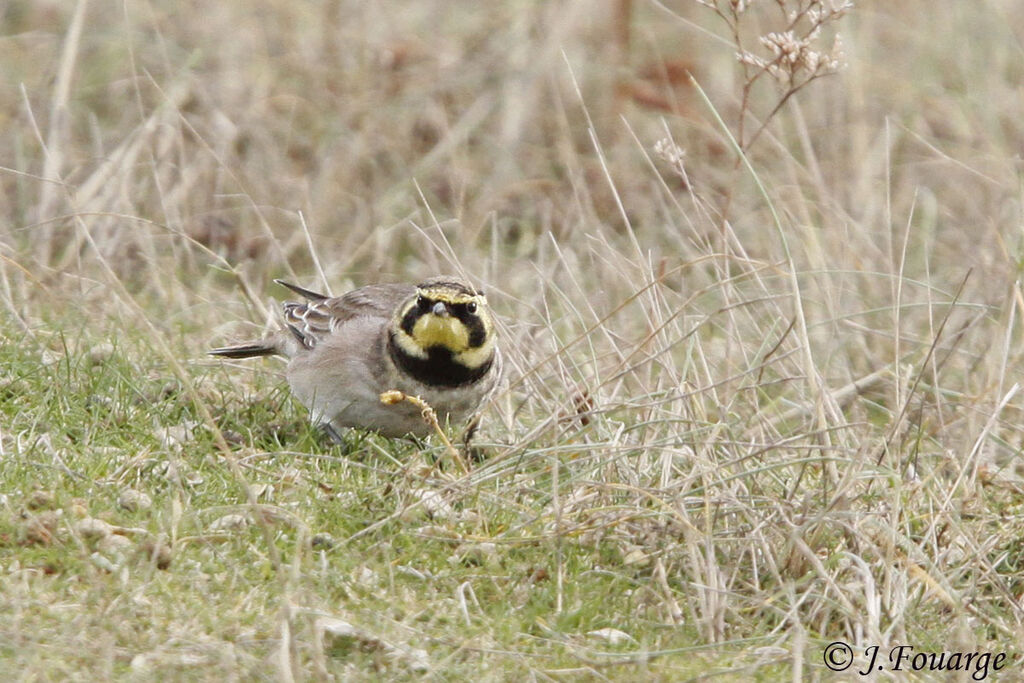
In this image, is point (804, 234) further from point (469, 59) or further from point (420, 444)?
point (469, 59)

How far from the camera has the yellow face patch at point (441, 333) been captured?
561cm

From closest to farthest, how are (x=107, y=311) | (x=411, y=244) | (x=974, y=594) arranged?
(x=974, y=594)
(x=107, y=311)
(x=411, y=244)

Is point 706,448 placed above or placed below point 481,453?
above

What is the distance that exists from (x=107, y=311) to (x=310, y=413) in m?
1.63

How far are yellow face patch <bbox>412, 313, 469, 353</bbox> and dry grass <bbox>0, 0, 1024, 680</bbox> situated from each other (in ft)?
1.08

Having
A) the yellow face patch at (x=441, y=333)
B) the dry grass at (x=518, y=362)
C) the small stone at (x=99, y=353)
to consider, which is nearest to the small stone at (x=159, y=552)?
the dry grass at (x=518, y=362)

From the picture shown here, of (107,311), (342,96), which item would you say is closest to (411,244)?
(342,96)

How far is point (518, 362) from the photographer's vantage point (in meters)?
5.93

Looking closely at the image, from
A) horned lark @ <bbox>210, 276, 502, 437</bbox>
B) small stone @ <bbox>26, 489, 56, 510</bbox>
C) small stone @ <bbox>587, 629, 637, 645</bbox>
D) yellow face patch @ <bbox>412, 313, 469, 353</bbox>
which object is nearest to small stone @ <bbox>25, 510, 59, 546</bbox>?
small stone @ <bbox>26, 489, 56, 510</bbox>

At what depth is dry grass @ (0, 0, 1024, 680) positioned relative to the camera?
4.22 meters

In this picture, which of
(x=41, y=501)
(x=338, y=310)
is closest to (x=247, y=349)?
(x=338, y=310)

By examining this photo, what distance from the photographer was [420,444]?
573 cm

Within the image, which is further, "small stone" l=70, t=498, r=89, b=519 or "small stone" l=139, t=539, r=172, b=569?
"small stone" l=70, t=498, r=89, b=519

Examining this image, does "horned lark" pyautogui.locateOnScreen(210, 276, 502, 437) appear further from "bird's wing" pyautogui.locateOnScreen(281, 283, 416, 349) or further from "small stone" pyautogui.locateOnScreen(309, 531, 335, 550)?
"small stone" pyautogui.locateOnScreen(309, 531, 335, 550)
